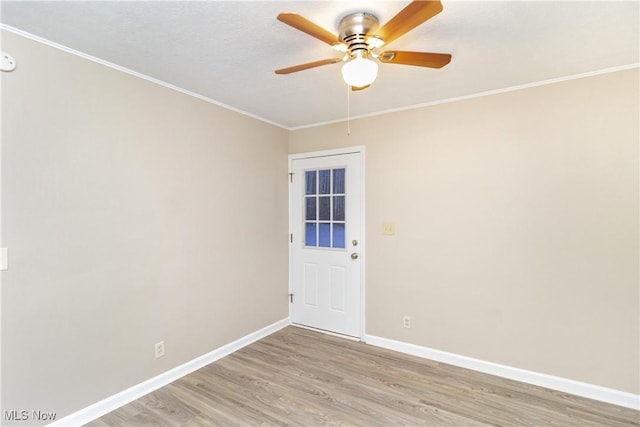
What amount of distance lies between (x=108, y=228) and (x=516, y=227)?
123 inches

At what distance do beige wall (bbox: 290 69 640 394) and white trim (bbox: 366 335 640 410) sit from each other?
2.1 inches

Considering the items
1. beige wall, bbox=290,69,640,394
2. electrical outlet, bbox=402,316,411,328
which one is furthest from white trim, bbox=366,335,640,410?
electrical outlet, bbox=402,316,411,328

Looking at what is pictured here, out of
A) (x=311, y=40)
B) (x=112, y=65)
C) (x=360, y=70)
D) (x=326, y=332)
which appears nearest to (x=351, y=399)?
(x=326, y=332)

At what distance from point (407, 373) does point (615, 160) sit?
229 centimetres

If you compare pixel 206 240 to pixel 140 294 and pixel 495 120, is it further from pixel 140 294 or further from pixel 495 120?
pixel 495 120

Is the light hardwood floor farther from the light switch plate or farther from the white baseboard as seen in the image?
the light switch plate

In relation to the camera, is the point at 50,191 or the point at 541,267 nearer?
the point at 50,191

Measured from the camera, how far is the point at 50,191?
192 centimetres

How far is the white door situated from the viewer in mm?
3414

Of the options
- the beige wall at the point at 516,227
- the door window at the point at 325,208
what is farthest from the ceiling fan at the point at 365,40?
the door window at the point at 325,208

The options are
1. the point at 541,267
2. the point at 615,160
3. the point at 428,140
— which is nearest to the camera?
the point at 615,160

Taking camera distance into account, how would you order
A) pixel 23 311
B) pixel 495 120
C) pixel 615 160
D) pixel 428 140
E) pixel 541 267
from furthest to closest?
1. pixel 428 140
2. pixel 495 120
3. pixel 541 267
4. pixel 615 160
5. pixel 23 311

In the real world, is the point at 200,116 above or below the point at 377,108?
below

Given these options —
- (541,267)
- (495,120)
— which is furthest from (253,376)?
(495,120)
